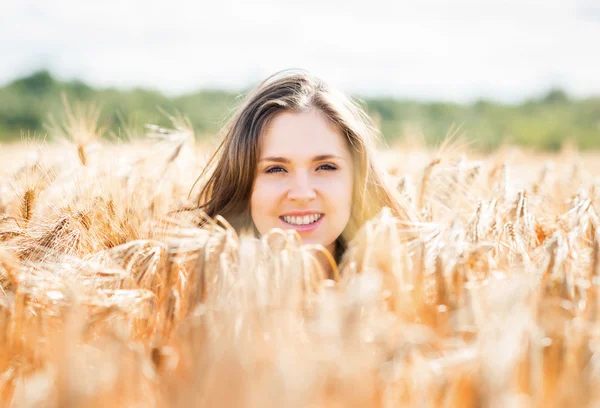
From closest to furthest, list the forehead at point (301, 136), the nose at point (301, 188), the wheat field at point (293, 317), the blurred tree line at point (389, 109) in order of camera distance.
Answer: the wheat field at point (293, 317) < the nose at point (301, 188) < the forehead at point (301, 136) < the blurred tree line at point (389, 109)

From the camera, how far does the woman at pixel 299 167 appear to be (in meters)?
2.05

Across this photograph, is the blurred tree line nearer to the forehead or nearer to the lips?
the forehead

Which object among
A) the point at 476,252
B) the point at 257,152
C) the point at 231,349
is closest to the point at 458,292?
the point at 476,252

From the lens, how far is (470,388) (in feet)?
3.22

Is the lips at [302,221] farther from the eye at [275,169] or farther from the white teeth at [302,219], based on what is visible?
the eye at [275,169]

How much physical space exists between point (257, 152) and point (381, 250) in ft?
3.13

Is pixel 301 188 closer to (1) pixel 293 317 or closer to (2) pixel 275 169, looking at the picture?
(2) pixel 275 169

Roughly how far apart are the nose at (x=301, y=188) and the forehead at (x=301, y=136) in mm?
78

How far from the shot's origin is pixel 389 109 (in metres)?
24.6

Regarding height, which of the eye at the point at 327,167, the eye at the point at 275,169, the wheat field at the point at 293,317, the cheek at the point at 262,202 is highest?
the eye at the point at 327,167

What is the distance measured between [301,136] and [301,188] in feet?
0.74

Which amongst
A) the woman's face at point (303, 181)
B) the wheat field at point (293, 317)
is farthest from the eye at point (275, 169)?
the wheat field at point (293, 317)

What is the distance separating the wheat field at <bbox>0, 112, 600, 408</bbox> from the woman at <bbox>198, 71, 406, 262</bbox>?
290mm

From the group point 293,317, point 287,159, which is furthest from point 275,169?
point 293,317
